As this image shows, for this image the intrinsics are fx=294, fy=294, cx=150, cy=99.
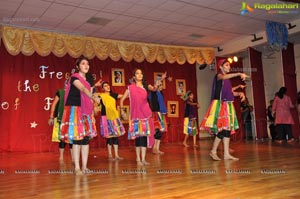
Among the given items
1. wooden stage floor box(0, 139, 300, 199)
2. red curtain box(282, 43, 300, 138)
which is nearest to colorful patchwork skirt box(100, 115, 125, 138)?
wooden stage floor box(0, 139, 300, 199)

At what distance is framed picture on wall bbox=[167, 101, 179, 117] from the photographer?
9.58 metres

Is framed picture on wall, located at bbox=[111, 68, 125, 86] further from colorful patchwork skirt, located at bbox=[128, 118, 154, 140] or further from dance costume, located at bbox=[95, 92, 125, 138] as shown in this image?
colorful patchwork skirt, located at bbox=[128, 118, 154, 140]

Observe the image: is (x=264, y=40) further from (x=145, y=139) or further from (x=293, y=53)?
(x=145, y=139)

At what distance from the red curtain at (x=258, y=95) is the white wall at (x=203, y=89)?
230 cm

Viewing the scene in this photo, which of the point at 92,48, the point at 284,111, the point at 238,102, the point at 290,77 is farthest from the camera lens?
Result: the point at 238,102

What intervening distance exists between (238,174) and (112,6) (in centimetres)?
458

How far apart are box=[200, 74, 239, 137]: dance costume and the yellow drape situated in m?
4.51

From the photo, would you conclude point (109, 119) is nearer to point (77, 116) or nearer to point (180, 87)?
point (77, 116)

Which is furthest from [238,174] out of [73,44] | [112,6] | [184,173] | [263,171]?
[73,44]

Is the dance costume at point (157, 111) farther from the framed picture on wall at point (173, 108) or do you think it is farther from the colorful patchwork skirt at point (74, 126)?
the framed picture on wall at point (173, 108)

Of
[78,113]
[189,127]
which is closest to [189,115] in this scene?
[189,127]

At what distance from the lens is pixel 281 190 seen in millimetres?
2205

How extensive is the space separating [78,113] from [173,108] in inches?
256

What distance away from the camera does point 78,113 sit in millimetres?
3330
